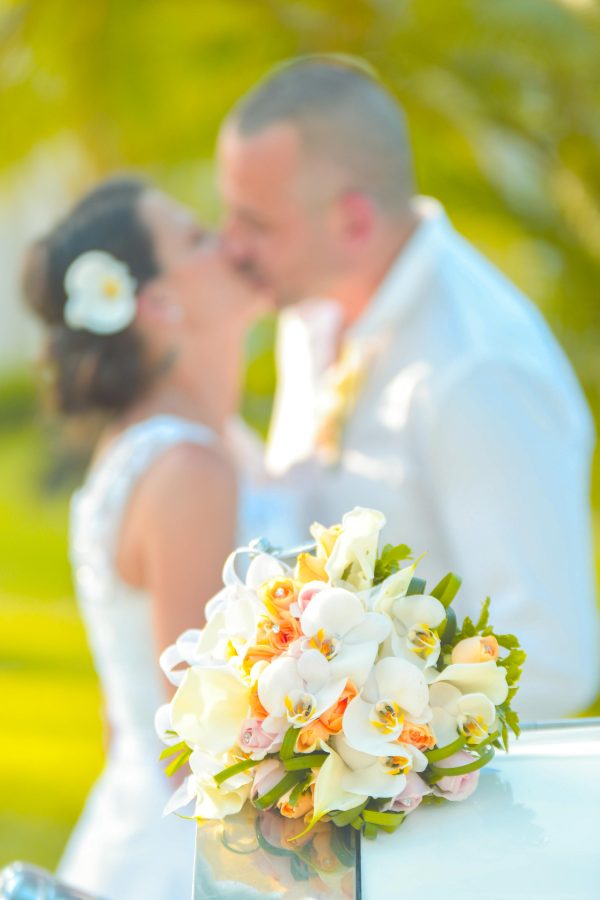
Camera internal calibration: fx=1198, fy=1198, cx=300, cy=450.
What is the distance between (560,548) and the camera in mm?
2916

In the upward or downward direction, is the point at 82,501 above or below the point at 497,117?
below

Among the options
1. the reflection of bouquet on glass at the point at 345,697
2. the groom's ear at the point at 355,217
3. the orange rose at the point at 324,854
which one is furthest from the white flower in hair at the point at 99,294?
the orange rose at the point at 324,854

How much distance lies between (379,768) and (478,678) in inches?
6.1

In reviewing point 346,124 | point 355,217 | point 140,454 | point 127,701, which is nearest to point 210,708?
point 140,454

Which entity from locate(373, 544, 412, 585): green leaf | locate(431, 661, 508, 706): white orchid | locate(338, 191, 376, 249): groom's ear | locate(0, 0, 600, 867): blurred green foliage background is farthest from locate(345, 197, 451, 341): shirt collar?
locate(0, 0, 600, 867): blurred green foliage background

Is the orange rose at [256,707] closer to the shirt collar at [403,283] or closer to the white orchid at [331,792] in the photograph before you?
the white orchid at [331,792]

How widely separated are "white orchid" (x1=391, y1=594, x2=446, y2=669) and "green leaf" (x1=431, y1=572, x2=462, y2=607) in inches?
1.5

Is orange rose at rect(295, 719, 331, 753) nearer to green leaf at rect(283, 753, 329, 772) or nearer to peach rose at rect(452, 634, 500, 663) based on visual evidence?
green leaf at rect(283, 753, 329, 772)

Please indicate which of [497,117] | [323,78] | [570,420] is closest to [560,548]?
[570,420]

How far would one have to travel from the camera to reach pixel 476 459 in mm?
2938

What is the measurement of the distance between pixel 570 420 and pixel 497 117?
430 centimetres

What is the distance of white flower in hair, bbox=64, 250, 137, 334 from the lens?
10.2 feet

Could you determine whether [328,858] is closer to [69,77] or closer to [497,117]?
[497,117]

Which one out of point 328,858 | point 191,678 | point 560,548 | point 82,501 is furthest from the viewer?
point 82,501
